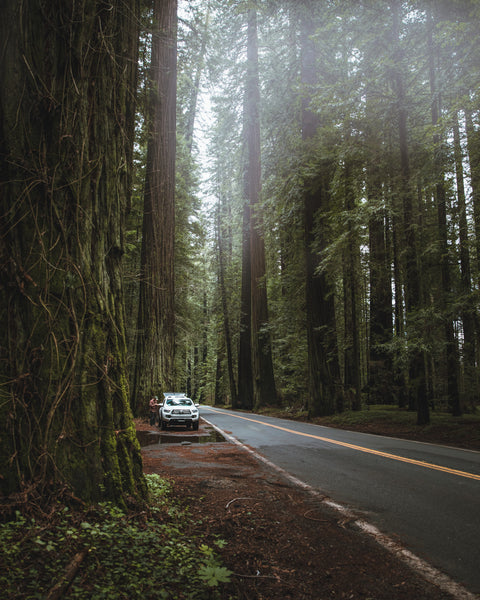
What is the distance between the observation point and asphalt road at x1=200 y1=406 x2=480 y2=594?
346cm

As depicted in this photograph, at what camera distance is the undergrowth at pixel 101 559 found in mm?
2307

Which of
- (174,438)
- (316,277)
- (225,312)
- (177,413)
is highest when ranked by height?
(316,277)

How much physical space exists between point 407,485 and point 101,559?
4.49 metres

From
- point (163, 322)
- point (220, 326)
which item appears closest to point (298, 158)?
point (163, 322)

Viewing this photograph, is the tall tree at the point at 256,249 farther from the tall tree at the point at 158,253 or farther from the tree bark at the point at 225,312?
the tall tree at the point at 158,253

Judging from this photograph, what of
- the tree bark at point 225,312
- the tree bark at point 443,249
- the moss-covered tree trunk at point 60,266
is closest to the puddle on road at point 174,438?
the moss-covered tree trunk at point 60,266

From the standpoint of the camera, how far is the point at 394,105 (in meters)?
13.3

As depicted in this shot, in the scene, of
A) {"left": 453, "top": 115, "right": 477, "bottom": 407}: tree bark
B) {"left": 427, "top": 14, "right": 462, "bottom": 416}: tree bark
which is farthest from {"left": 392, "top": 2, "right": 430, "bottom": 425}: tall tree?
{"left": 453, "top": 115, "right": 477, "bottom": 407}: tree bark

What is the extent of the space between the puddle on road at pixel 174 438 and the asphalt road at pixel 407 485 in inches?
55.3

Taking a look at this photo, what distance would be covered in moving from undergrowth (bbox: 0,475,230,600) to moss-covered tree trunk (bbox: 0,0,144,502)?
1.28 ft

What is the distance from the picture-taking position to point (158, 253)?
15344 mm

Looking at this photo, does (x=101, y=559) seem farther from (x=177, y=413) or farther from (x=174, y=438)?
(x=177, y=413)

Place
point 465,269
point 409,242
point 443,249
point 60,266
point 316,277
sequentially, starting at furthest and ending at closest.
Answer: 1. point 316,277
2. point 409,242
3. point 465,269
4. point 443,249
5. point 60,266

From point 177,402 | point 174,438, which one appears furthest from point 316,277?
point 174,438
